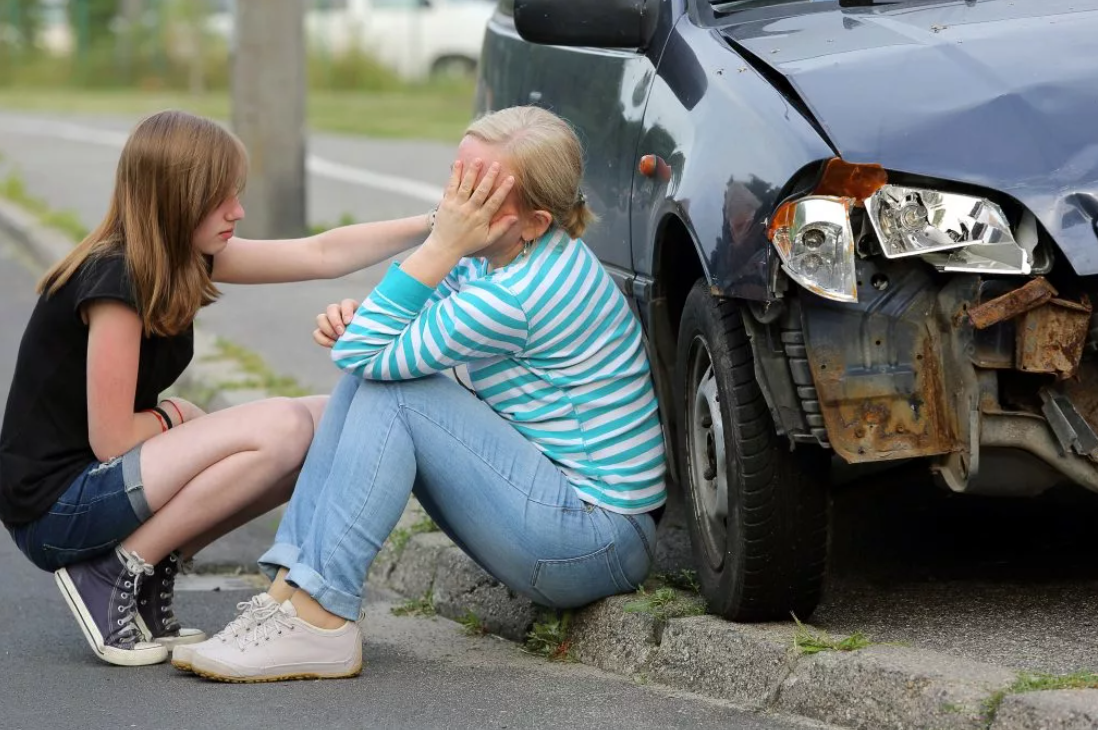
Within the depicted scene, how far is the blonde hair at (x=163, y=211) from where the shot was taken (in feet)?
12.7

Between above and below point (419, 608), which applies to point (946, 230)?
above

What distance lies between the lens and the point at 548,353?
3793mm

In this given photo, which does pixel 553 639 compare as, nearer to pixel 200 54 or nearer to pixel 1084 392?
pixel 1084 392

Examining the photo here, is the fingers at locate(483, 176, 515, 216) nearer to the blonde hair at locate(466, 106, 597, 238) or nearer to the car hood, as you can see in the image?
the blonde hair at locate(466, 106, 597, 238)

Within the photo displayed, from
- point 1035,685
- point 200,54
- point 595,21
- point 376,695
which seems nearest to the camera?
point 1035,685

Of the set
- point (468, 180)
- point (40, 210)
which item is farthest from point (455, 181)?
point (40, 210)

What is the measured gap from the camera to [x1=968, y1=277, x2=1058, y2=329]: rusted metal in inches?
124

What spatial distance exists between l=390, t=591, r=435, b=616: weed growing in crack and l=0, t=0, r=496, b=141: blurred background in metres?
17.3

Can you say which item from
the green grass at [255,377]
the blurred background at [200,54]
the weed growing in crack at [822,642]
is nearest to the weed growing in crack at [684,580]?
the weed growing in crack at [822,642]

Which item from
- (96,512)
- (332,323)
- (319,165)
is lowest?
(319,165)

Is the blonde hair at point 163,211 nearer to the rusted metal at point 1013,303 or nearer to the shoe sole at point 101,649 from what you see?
the shoe sole at point 101,649

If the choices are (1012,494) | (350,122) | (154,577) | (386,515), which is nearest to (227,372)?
(154,577)

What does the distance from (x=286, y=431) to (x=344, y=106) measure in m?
18.9

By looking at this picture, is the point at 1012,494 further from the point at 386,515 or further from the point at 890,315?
the point at 386,515
